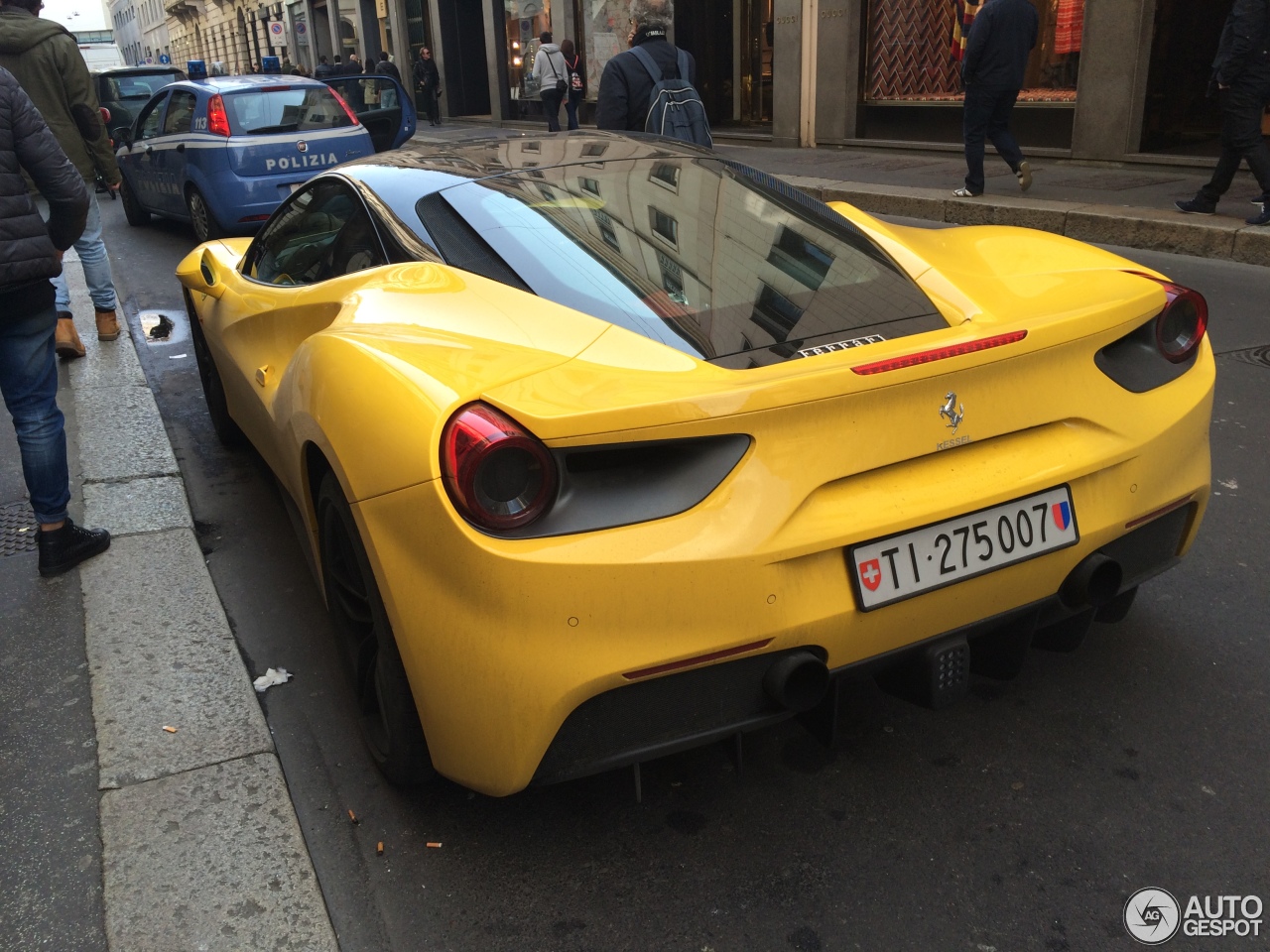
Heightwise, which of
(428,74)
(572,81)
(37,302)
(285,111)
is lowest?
(428,74)

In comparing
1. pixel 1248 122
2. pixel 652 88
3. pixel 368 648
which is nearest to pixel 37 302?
pixel 368 648

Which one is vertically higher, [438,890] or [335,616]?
[335,616]

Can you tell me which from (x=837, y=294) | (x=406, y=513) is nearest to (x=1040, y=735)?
(x=837, y=294)

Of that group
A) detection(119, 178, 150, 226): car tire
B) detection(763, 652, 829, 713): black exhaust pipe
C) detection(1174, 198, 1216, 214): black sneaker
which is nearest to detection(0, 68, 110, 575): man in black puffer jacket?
detection(763, 652, 829, 713): black exhaust pipe

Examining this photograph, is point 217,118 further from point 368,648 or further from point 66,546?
point 368,648

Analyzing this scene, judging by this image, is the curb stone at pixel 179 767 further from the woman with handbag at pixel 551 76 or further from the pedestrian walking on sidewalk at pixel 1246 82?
the woman with handbag at pixel 551 76

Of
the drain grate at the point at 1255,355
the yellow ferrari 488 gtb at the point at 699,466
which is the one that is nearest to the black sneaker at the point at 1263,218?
the drain grate at the point at 1255,355

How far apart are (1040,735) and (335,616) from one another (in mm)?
1702

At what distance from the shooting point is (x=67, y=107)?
21.1 feet

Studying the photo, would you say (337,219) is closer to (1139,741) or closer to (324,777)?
(324,777)

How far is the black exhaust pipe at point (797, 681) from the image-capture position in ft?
6.52

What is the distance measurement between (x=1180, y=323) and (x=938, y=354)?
2.61 feet

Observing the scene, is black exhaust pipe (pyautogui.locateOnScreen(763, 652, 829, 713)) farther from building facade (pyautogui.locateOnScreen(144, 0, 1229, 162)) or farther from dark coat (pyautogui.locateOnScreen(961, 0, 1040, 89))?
building facade (pyautogui.locateOnScreen(144, 0, 1229, 162))

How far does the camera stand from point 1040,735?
2.56 meters
